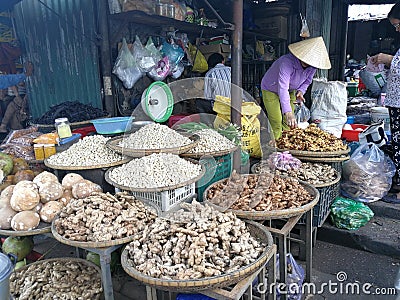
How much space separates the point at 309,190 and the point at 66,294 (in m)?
1.70

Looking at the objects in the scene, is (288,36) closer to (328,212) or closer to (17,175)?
(328,212)

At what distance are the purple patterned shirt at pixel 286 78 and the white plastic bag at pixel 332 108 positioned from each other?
2.55 ft

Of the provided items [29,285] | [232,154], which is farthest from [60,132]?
[232,154]

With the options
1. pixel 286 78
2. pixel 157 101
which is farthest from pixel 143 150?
pixel 286 78

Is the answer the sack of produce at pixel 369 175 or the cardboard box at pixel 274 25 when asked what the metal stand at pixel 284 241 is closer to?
the sack of produce at pixel 369 175

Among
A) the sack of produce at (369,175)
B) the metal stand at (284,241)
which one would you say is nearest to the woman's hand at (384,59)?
the sack of produce at (369,175)

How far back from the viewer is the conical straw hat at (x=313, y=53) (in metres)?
3.11

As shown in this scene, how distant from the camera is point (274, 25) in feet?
20.2

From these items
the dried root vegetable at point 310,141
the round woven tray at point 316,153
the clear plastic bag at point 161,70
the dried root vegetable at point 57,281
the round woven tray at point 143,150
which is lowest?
the dried root vegetable at point 57,281

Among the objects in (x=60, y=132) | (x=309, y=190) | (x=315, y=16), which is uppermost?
(x=315, y=16)

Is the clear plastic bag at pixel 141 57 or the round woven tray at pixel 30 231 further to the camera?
the clear plastic bag at pixel 141 57

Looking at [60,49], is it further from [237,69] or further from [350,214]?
[350,214]

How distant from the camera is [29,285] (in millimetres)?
1908

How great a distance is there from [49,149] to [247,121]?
1741 millimetres
